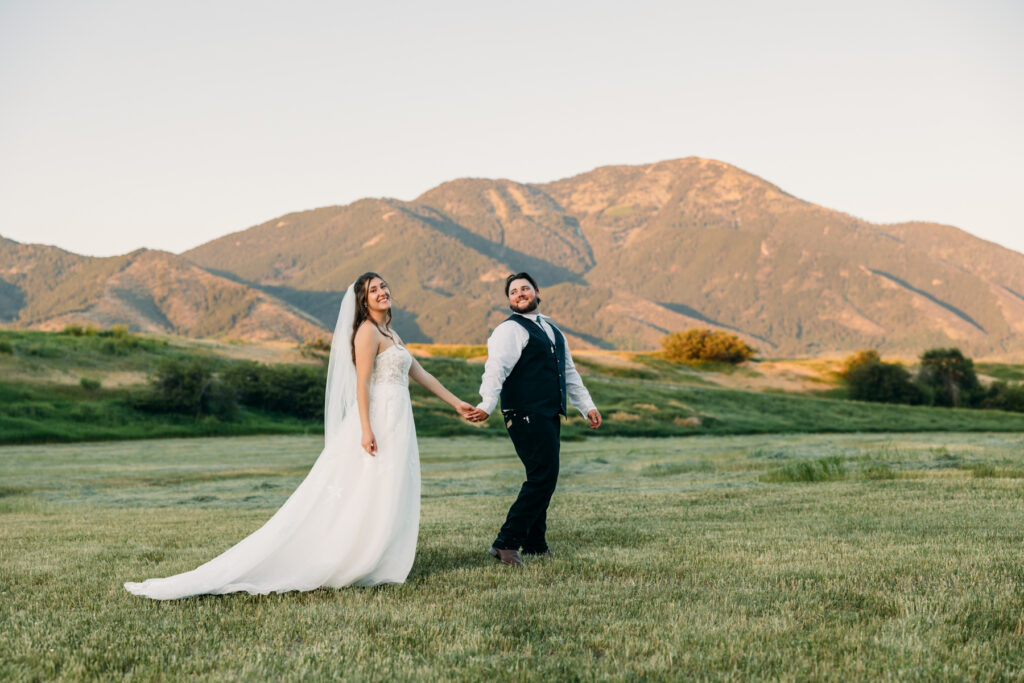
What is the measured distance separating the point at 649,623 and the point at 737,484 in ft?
34.2

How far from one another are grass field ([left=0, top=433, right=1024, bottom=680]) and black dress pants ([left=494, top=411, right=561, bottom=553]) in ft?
1.34

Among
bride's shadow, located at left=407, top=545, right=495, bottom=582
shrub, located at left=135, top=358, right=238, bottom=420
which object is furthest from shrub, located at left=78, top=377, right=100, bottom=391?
bride's shadow, located at left=407, top=545, right=495, bottom=582

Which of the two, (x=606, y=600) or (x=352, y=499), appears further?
(x=352, y=499)

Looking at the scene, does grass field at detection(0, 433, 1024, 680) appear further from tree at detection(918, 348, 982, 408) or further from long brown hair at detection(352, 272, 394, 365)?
tree at detection(918, 348, 982, 408)

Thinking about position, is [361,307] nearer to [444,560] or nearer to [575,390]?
[575,390]

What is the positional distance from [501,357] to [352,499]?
1887 mm

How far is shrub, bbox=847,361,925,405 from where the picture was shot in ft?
255

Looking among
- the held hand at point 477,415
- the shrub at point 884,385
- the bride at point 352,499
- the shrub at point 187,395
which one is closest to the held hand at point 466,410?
the held hand at point 477,415

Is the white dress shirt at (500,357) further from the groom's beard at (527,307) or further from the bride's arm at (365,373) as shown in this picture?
the bride's arm at (365,373)

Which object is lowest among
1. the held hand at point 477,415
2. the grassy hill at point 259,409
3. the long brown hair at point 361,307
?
the grassy hill at point 259,409

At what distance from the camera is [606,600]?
6.24 metres

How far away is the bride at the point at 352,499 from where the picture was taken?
22.7 feet

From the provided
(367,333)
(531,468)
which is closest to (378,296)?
(367,333)

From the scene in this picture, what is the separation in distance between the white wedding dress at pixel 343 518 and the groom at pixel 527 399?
905 millimetres
